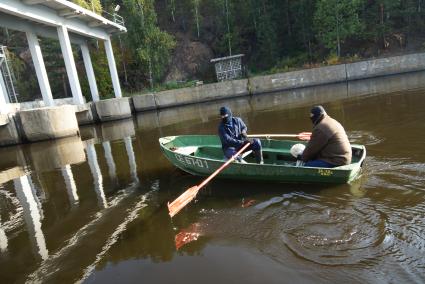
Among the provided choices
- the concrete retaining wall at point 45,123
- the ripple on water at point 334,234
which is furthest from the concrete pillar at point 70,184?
the concrete retaining wall at point 45,123

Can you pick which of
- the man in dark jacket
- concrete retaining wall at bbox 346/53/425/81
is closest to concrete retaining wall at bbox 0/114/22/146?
the man in dark jacket

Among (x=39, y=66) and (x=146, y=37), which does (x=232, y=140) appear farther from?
(x=146, y=37)

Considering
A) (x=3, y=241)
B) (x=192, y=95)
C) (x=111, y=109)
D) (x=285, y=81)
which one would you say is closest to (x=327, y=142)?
(x=3, y=241)

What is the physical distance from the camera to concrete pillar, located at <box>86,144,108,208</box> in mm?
8897

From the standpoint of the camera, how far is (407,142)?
9.78m

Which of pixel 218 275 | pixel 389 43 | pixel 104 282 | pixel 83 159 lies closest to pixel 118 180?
pixel 83 159

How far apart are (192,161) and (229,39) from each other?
34.0 meters

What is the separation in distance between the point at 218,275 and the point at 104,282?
5.35 ft

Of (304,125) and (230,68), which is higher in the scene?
(230,68)

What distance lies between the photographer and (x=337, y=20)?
34.1 metres

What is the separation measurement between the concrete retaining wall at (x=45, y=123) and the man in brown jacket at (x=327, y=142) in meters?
15.3

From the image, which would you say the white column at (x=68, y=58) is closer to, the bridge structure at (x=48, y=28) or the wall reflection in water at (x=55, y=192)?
the bridge structure at (x=48, y=28)

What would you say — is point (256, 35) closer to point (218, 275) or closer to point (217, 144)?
point (217, 144)

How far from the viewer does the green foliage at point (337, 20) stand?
33.9 m
